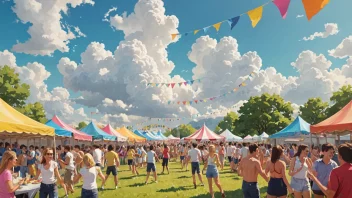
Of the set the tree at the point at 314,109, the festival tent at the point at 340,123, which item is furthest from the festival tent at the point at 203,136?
the tree at the point at 314,109

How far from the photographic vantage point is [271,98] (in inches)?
2474

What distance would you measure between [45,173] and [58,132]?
9.50 m

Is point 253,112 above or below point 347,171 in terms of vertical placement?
above

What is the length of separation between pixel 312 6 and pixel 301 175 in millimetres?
3885

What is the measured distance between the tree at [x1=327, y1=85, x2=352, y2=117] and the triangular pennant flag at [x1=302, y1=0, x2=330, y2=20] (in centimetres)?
5647

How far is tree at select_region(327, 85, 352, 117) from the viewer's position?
5733cm

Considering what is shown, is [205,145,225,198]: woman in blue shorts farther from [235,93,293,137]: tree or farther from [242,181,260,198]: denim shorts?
[235,93,293,137]: tree

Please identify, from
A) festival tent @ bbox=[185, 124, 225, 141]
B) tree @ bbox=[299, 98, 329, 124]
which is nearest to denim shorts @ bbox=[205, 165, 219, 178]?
festival tent @ bbox=[185, 124, 225, 141]

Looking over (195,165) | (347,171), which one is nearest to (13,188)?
(347,171)

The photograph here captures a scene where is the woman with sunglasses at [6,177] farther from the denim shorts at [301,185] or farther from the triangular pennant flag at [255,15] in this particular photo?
the triangular pennant flag at [255,15]

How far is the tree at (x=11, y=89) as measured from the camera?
1828 inches

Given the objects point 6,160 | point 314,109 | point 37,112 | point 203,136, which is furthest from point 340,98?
point 6,160

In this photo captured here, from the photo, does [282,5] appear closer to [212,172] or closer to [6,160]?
[212,172]

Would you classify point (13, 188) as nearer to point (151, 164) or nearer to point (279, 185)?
point (279, 185)
